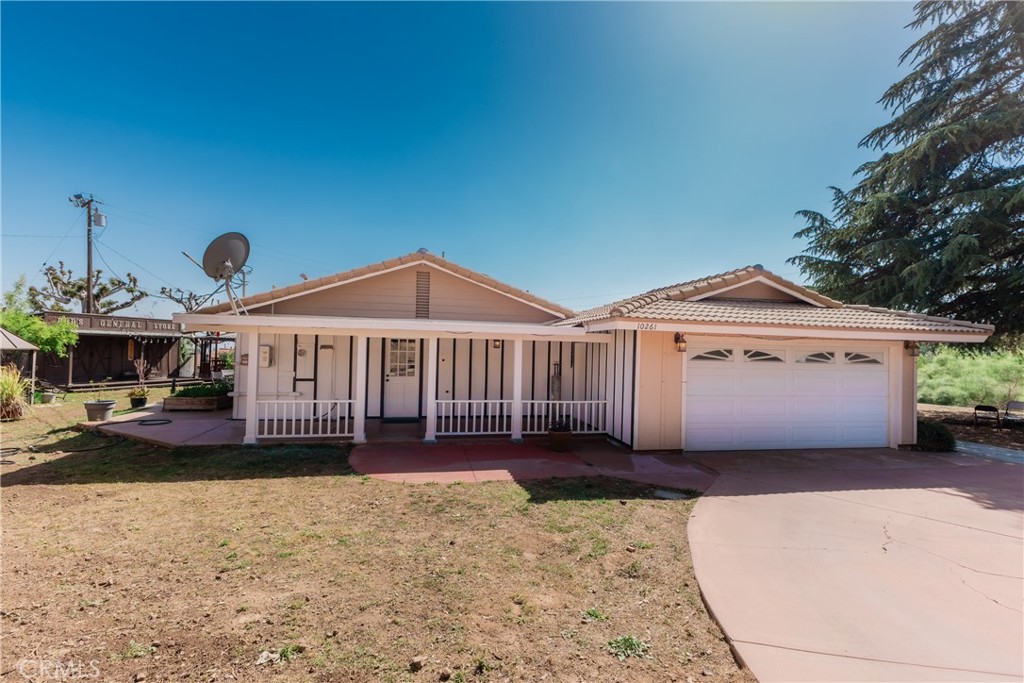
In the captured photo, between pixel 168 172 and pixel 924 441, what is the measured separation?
907 inches

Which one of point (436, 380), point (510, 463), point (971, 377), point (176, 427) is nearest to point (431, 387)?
point (436, 380)

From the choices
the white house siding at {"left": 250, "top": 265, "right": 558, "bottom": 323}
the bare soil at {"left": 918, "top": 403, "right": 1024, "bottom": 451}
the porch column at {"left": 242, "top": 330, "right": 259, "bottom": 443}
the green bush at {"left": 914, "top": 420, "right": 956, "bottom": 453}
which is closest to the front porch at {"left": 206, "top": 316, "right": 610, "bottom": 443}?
the porch column at {"left": 242, "top": 330, "right": 259, "bottom": 443}

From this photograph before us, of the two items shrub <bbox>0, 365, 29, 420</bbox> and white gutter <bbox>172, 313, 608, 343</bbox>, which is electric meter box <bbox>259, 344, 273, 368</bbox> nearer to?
white gutter <bbox>172, 313, 608, 343</bbox>

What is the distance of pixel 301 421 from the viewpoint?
30.6ft

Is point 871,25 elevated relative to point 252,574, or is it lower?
elevated

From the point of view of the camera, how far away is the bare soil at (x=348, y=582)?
2533 millimetres

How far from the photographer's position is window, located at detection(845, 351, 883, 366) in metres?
8.85

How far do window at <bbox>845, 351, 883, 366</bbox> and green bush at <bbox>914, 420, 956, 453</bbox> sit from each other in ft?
6.27

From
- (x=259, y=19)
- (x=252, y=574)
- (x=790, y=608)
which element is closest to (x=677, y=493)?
(x=790, y=608)

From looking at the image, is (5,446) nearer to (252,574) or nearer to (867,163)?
(252,574)

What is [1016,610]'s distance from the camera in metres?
3.18

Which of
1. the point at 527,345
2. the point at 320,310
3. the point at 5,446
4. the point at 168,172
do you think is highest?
the point at 168,172

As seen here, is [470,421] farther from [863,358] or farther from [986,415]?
[986,415]

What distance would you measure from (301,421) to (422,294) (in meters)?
4.34
